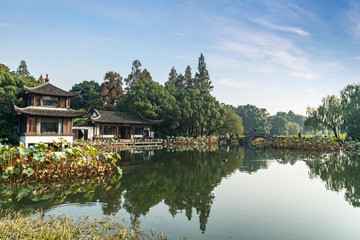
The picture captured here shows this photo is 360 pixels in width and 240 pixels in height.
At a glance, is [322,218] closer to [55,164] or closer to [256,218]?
[256,218]

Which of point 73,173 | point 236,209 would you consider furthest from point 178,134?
point 236,209

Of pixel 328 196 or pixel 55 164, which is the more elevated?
pixel 55 164

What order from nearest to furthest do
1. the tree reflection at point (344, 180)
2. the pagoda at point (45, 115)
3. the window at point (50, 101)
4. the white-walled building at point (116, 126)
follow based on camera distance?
1. the tree reflection at point (344, 180)
2. the pagoda at point (45, 115)
3. the window at point (50, 101)
4. the white-walled building at point (116, 126)

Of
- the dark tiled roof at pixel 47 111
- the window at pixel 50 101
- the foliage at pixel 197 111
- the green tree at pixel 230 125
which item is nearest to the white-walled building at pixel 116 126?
the foliage at pixel 197 111

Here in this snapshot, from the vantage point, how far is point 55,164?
1082 cm

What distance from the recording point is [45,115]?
23.0m

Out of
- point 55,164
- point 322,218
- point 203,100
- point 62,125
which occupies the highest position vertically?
point 203,100

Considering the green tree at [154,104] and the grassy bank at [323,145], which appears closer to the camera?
the grassy bank at [323,145]

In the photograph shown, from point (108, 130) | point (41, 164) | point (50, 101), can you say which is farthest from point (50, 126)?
point (41, 164)

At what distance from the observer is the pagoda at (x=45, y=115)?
890 inches

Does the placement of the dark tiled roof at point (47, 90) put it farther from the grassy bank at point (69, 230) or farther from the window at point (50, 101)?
the grassy bank at point (69, 230)

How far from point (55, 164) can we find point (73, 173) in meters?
0.83

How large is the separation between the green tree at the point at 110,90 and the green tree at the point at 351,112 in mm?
33796

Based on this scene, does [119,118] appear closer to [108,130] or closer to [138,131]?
[108,130]
